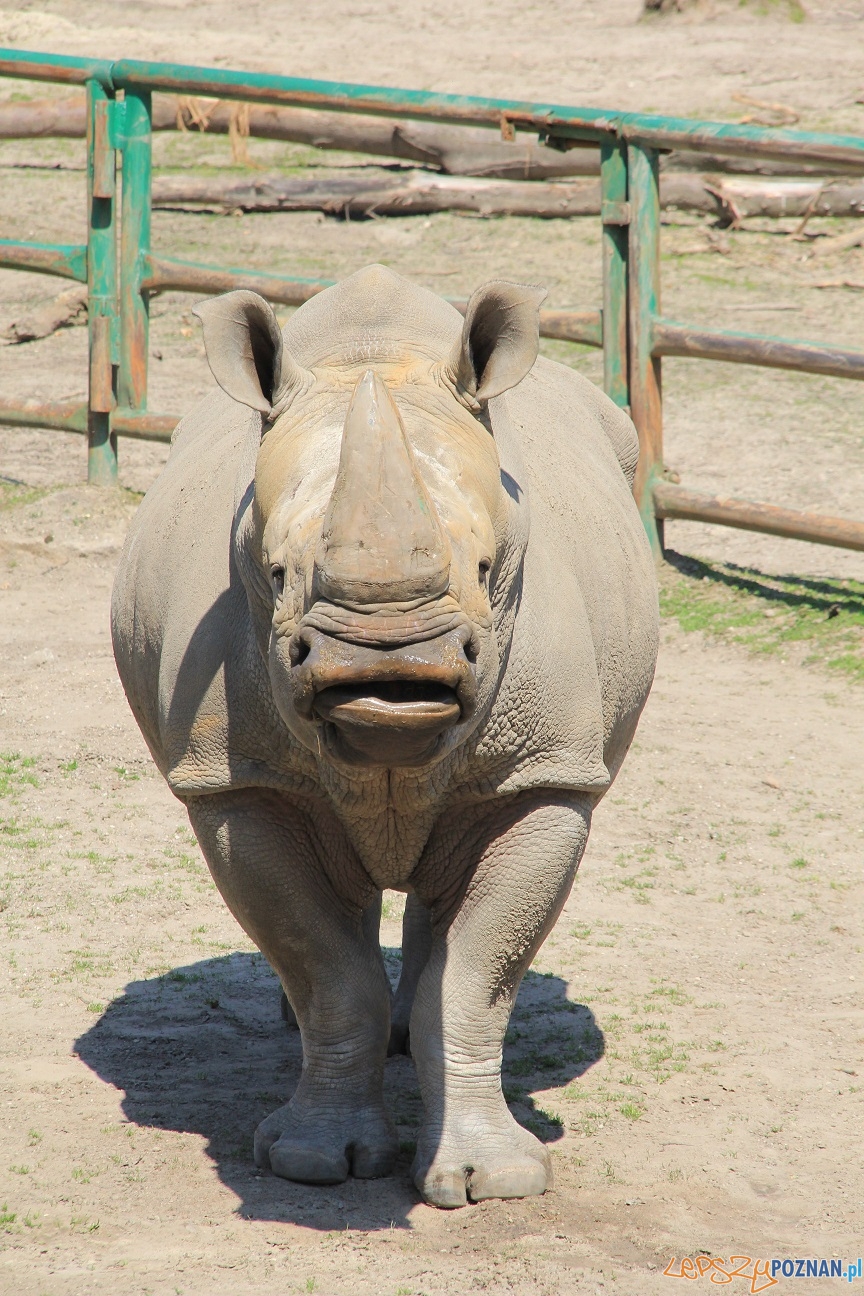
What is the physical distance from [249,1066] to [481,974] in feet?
3.40

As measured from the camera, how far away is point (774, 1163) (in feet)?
12.7

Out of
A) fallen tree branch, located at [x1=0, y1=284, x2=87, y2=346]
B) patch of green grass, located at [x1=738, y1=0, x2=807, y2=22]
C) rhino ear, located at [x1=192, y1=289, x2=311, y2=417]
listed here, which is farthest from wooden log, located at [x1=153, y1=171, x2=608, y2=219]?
rhino ear, located at [x1=192, y1=289, x2=311, y2=417]

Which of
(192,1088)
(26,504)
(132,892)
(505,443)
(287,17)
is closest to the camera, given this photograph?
(505,443)

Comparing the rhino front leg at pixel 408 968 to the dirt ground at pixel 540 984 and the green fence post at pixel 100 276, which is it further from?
the green fence post at pixel 100 276

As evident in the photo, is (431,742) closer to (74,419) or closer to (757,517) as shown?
(757,517)

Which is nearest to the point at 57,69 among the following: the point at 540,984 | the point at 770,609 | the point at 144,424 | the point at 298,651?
the point at 144,424

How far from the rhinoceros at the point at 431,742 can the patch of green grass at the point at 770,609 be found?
3.67 metres

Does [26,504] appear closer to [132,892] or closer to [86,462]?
[86,462]

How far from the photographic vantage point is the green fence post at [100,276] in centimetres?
909

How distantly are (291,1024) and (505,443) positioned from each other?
1941 millimetres

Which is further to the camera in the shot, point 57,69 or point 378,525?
point 57,69

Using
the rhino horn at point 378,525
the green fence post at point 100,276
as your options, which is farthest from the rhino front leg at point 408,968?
the green fence post at point 100,276

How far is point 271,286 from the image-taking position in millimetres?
8742

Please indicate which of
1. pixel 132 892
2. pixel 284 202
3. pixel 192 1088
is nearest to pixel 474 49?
pixel 284 202
